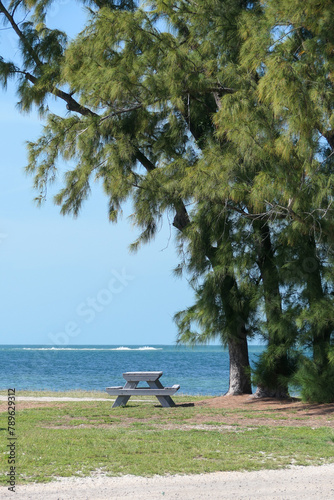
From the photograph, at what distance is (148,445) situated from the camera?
6.76m

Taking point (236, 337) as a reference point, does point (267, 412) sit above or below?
below

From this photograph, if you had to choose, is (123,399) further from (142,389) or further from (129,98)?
(129,98)

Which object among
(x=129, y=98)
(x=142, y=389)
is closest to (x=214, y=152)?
(x=129, y=98)

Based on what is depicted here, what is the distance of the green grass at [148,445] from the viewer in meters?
5.64

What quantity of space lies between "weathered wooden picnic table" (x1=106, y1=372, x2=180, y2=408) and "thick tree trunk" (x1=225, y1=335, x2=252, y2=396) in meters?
2.25

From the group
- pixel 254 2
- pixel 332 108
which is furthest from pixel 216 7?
pixel 332 108

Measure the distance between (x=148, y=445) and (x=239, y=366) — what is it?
271 inches

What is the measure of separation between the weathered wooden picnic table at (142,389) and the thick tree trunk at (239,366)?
2252 millimetres

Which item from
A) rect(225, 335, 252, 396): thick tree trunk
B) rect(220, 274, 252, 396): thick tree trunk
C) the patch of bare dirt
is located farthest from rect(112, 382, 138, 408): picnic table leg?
rect(225, 335, 252, 396): thick tree trunk

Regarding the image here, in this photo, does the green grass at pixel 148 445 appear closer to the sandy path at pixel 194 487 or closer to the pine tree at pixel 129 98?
the sandy path at pixel 194 487

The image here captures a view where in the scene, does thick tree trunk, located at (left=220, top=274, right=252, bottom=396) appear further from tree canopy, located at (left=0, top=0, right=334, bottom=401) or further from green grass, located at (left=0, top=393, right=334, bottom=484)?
green grass, located at (left=0, top=393, right=334, bottom=484)

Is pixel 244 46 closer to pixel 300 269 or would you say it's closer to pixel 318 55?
pixel 318 55

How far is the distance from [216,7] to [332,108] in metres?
4.34

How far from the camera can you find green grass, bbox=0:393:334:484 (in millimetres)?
5645
